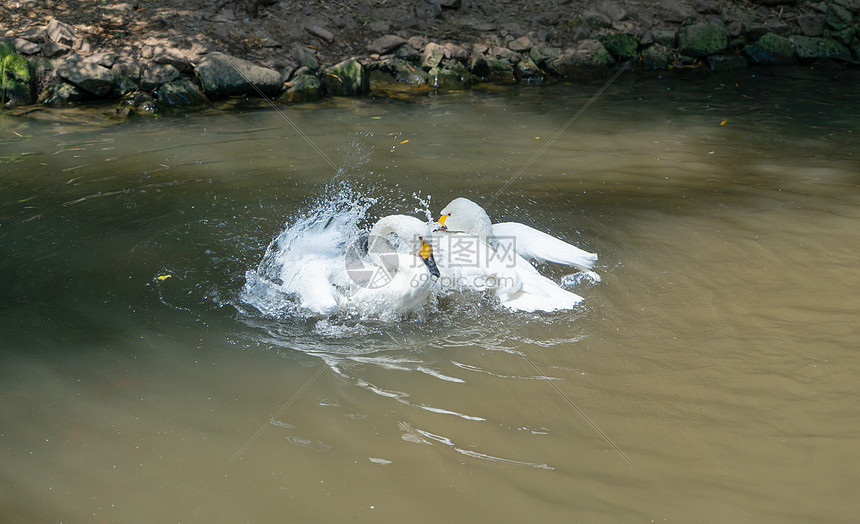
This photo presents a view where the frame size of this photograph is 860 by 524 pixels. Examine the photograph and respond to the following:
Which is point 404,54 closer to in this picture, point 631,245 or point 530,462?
point 631,245

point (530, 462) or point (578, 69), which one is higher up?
point (578, 69)

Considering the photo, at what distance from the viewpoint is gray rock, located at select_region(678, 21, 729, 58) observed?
11.2 meters

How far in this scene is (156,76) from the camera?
29.5ft

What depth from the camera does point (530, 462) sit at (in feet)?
9.15

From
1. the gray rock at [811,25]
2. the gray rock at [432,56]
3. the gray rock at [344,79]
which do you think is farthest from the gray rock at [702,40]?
the gray rock at [344,79]

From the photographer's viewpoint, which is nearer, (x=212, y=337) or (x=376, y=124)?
(x=212, y=337)

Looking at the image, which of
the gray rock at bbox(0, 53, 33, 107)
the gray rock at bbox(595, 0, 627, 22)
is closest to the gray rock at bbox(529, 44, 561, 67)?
the gray rock at bbox(595, 0, 627, 22)

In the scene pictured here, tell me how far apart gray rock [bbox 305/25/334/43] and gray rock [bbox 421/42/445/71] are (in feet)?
4.96

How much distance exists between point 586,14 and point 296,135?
6360 millimetres

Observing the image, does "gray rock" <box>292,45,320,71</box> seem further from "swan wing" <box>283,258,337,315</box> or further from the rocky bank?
"swan wing" <box>283,258,337,315</box>

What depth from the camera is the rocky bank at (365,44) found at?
8.94 m

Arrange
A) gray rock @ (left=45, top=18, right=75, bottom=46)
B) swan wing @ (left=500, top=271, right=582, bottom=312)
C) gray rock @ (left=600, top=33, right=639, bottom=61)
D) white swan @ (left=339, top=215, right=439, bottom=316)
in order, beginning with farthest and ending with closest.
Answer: gray rock @ (left=600, top=33, right=639, bottom=61) → gray rock @ (left=45, top=18, right=75, bottom=46) → swan wing @ (left=500, top=271, right=582, bottom=312) → white swan @ (left=339, top=215, right=439, bottom=316)

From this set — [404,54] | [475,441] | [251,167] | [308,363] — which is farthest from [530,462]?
[404,54]

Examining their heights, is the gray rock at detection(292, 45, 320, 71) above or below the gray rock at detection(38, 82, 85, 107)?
above
